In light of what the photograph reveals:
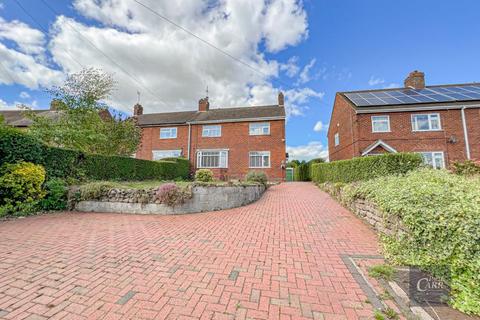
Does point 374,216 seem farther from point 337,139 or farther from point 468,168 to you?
point 337,139

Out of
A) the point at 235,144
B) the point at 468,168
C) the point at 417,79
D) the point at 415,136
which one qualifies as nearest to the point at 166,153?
the point at 235,144

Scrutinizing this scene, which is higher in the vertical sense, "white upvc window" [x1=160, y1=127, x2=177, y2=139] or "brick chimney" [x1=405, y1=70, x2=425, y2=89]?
"brick chimney" [x1=405, y1=70, x2=425, y2=89]

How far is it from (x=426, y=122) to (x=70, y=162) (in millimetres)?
23005

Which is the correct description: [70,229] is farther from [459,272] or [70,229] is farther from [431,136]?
[431,136]


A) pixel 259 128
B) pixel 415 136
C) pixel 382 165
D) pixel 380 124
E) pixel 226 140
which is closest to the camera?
pixel 382 165

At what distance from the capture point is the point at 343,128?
1842cm

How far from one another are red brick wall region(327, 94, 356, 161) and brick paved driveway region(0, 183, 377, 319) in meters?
13.2

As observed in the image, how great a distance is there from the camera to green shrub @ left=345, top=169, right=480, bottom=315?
7.89 ft

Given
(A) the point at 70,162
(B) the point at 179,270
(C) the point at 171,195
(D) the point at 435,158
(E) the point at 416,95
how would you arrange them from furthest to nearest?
(E) the point at 416,95
(D) the point at 435,158
(A) the point at 70,162
(C) the point at 171,195
(B) the point at 179,270

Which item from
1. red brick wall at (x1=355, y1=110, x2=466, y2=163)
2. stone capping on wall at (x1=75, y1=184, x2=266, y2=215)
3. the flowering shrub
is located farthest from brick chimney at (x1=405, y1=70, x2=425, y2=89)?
the flowering shrub

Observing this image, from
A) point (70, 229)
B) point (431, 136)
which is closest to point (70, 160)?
point (70, 229)

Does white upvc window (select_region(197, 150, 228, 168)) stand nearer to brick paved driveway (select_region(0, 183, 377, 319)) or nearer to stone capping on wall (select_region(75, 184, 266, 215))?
stone capping on wall (select_region(75, 184, 266, 215))

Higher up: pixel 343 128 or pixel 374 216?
pixel 343 128

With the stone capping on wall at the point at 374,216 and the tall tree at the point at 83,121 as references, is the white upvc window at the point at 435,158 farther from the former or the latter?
the tall tree at the point at 83,121
